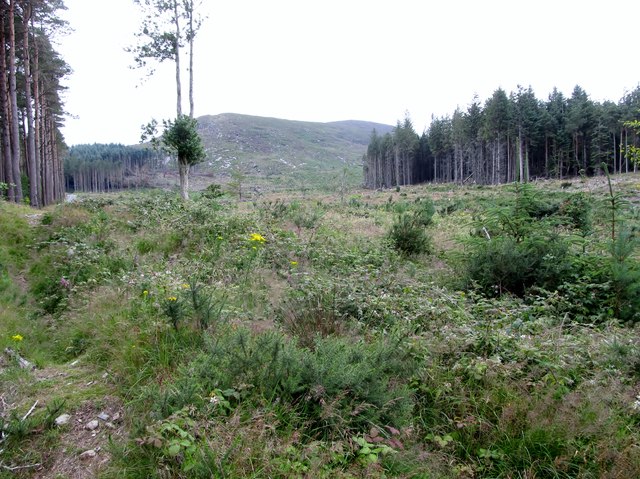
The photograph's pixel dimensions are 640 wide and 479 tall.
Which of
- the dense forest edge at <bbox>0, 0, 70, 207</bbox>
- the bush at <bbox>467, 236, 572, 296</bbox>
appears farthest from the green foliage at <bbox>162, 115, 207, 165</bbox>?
the bush at <bbox>467, 236, 572, 296</bbox>

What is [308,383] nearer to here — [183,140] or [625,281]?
[625,281]

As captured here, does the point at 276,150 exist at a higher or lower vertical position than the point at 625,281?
higher

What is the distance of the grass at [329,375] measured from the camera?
8.20 ft

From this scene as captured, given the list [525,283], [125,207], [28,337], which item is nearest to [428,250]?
[525,283]

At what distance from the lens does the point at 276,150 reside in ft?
470

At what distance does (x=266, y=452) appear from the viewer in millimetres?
2330

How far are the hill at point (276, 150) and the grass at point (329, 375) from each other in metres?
89.4

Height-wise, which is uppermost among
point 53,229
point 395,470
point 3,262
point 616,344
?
point 53,229

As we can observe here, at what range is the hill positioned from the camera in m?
113

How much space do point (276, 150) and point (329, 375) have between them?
478ft

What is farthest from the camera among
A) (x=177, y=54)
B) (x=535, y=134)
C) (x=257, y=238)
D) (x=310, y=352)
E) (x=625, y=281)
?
(x=535, y=134)

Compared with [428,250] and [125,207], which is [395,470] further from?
[125,207]

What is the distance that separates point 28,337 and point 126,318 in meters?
1.61

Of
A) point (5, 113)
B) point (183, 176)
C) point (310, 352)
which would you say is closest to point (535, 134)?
point (183, 176)
